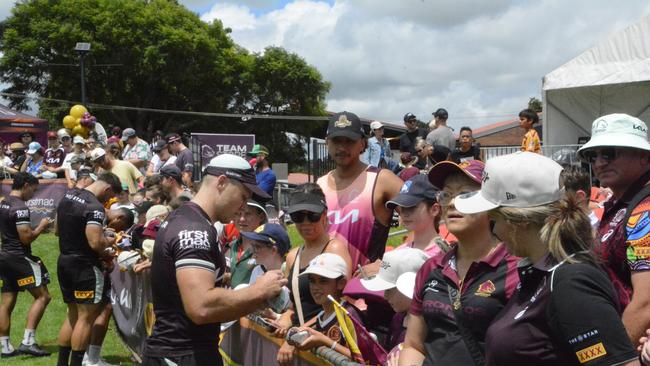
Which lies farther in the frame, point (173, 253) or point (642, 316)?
point (173, 253)

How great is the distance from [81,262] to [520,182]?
6415mm

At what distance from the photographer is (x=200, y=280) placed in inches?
141

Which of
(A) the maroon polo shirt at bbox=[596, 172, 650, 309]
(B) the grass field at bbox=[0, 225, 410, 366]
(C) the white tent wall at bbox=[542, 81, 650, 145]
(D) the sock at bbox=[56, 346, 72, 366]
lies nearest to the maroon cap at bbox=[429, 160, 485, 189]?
(A) the maroon polo shirt at bbox=[596, 172, 650, 309]

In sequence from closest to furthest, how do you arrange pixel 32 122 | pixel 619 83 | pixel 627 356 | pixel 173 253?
pixel 627 356, pixel 173 253, pixel 619 83, pixel 32 122

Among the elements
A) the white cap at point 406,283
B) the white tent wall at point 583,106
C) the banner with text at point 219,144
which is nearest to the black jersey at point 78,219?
the white cap at point 406,283

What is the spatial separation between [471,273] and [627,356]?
1.01 metres

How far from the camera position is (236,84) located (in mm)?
56625

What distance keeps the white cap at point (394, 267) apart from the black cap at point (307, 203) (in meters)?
1.02

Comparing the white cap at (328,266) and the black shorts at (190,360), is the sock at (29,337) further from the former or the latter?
the white cap at (328,266)

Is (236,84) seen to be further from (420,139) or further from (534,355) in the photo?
(534,355)

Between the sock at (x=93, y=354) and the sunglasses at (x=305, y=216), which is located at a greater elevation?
the sunglasses at (x=305, y=216)

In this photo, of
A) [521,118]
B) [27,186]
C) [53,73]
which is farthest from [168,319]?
[53,73]

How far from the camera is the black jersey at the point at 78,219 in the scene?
25.1 ft

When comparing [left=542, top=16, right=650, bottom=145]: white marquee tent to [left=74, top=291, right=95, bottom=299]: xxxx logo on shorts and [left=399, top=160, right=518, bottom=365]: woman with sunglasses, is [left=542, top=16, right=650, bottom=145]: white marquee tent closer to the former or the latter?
[left=74, top=291, right=95, bottom=299]: xxxx logo on shorts
